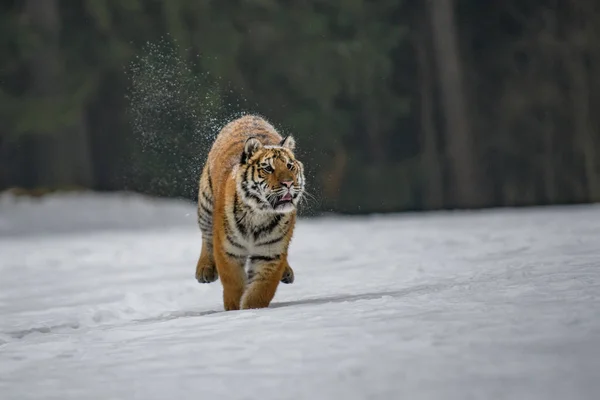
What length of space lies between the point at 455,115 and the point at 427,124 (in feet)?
11.0

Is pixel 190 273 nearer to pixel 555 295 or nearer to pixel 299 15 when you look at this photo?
pixel 555 295

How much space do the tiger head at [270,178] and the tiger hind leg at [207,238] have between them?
4.41 feet

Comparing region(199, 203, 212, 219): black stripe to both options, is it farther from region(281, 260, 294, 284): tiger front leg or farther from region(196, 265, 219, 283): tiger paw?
region(281, 260, 294, 284): tiger front leg

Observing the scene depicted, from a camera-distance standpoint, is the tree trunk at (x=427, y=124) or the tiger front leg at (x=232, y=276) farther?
the tree trunk at (x=427, y=124)

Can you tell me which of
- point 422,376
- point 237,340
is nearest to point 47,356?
point 237,340

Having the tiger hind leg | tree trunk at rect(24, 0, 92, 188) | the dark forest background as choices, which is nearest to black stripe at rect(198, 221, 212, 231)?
the tiger hind leg

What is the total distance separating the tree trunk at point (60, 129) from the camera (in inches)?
895

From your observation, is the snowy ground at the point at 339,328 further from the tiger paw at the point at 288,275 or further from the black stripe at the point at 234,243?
the black stripe at the point at 234,243

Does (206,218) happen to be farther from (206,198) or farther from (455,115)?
(455,115)

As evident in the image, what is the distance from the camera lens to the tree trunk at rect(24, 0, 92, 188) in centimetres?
2273

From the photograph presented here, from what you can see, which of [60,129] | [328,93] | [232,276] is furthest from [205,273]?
[328,93]

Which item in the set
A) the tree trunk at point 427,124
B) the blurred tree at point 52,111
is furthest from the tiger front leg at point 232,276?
the tree trunk at point 427,124

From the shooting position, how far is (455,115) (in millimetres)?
24484

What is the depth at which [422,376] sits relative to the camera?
4.32 metres
